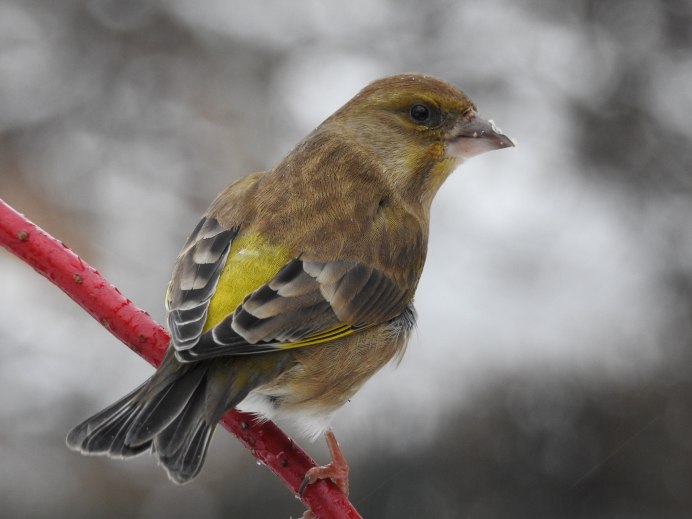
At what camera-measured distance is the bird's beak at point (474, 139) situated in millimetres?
3848

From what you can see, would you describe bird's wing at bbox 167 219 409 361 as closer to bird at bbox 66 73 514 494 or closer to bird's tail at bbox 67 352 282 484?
bird at bbox 66 73 514 494

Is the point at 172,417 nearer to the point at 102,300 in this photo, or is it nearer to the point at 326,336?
the point at 102,300

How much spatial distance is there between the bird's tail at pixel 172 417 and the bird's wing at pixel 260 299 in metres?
0.11

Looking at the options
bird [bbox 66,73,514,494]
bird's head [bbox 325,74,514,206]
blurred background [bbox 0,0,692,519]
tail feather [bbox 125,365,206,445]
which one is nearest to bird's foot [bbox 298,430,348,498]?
bird [bbox 66,73,514,494]

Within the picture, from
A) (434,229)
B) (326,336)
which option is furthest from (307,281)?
(434,229)

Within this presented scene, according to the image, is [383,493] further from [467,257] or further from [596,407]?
[467,257]

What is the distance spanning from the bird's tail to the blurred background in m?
2.48

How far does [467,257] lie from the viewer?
6.98 metres

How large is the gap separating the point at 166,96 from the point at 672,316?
13.3ft

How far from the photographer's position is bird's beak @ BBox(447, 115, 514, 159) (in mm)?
3848

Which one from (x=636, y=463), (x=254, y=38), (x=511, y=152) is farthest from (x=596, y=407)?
(x=254, y=38)

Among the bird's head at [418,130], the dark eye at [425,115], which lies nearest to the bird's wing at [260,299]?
the bird's head at [418,130]

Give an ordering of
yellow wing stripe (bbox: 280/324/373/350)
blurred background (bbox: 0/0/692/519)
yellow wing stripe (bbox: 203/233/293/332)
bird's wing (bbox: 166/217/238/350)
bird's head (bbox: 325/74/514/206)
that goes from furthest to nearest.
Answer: blurred background (bbox: 0/0/692/519)
bird's head (bbox: 325/74/514/206)
yellow wing stripe (bbox: 280/324/373/350)
yellow wing stripe (bbox: 203/233/293/332)
bird's wing (bbox: 166/217/238/350)

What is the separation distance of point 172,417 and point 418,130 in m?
1.69
